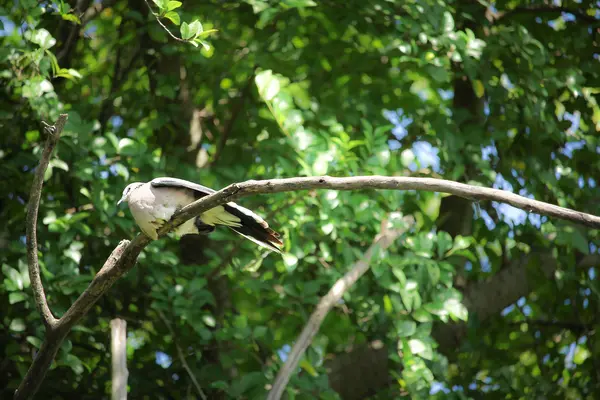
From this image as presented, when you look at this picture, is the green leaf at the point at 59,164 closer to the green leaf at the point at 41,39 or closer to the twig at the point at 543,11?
the green leaf at the point at 41,39

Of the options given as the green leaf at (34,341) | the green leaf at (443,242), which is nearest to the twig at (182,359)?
the green leaf at (34,341)

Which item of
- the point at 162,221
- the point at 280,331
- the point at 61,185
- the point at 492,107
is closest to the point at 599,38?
the point at 492,107

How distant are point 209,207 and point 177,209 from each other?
566mm

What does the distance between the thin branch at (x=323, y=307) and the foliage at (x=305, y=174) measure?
72mm

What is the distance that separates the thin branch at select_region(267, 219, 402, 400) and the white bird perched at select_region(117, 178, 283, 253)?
76 cm

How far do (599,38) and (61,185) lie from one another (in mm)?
3590

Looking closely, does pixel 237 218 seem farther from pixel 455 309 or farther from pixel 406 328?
pixel 455 309

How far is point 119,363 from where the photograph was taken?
337cm

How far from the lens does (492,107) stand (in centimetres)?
513

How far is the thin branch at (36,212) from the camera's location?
110 inches

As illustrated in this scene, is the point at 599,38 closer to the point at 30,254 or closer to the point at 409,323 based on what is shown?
the point at 409,323

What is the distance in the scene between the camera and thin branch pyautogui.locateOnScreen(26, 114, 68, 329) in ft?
9.20

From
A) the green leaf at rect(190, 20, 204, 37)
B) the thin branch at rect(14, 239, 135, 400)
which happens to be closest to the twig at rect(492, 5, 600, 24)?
the green leaf at rect(190, 20, 204, 37)

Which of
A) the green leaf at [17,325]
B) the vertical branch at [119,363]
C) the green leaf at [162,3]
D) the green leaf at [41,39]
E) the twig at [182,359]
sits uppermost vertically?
the green leaf at [162,3]
